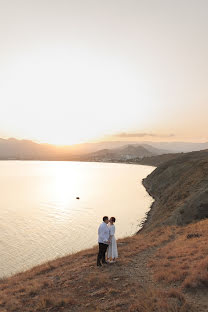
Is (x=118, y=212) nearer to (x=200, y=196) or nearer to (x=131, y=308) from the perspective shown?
(x=200, y=196)

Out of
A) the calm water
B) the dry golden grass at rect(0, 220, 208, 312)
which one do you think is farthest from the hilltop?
the calm water

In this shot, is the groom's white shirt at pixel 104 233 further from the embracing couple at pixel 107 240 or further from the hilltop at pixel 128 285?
the hilltop at pixel 128 285

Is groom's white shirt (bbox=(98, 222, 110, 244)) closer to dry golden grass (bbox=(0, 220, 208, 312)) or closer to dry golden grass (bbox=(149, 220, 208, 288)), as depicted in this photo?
dry golden grass (bbox=(0, 220, 208, 312))

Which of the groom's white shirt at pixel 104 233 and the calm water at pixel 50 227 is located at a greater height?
the groom's white shirt at pixel 104 233

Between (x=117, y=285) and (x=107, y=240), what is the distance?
2.82 metres

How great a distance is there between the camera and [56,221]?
43844 mm

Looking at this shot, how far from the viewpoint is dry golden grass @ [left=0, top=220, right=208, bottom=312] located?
10235 millimetres

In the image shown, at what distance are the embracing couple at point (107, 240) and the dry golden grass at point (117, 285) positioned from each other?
696 mm

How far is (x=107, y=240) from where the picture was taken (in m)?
14.6

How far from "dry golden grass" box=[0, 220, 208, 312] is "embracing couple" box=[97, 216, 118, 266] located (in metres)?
0.70

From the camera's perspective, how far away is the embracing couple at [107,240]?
47.6ft

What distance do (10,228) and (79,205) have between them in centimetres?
2398

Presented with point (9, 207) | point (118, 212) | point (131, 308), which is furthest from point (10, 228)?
point (131, 308)

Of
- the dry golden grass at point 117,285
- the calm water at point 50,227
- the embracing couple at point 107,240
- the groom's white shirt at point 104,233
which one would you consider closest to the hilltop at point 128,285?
the dry golden grass at point 117,285
